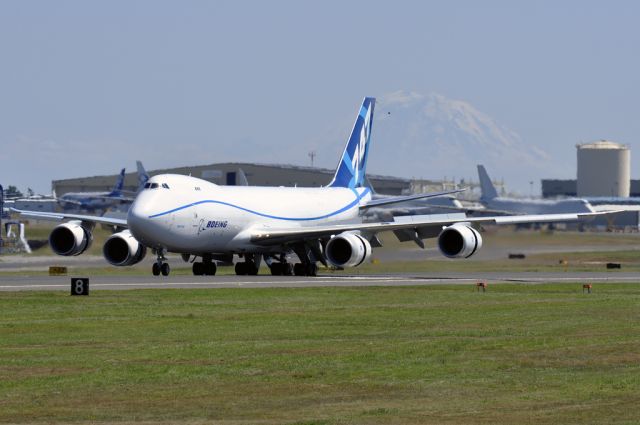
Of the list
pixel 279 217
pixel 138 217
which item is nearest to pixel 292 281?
pixel 138 217

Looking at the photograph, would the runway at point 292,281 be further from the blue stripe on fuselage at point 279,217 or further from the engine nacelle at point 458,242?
the blue stripe on fuselage at point 279,217

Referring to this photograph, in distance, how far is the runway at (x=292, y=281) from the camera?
154 ft

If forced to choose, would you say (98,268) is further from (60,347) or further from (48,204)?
(48,204)

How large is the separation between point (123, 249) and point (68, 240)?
263cm

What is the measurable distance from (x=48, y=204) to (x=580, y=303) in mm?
150264

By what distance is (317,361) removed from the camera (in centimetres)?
2422

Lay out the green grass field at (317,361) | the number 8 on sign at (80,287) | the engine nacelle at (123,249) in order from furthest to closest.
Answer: the engine nacelle at (123,249) → the number 8 on sign at (80,287) → the green grass field at (317,361)

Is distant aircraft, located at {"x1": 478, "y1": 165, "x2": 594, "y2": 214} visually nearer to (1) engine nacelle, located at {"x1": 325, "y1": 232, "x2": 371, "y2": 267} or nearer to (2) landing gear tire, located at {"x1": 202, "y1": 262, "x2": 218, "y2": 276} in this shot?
(2) landing gear tire, located at {"x1": 202, "y1": 262, "x2": 218, "y2": 276}

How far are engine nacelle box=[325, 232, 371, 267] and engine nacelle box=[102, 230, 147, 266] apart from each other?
7.76m

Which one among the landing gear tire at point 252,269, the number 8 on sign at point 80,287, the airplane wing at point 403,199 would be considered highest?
the airplane wing at point 403,199

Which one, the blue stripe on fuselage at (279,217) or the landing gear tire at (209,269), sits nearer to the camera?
the blue stripe on fuselage at (279,217)

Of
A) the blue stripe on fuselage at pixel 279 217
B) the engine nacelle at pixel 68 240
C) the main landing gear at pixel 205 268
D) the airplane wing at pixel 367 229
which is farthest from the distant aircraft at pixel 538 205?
the engine nacelle at pixel 68 240

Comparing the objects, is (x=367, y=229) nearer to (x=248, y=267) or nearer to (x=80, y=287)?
(x=248, y=267)

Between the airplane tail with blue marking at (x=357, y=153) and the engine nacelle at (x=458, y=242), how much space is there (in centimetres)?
1157
